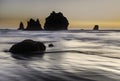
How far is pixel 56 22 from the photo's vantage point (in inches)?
7032

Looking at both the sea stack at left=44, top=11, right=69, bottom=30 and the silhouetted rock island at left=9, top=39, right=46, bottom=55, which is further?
the sea stack at left=44, top=11, right=69, bottom=30

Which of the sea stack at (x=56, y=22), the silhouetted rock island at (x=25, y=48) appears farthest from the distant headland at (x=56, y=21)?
the silhouetted rock island at (x=25, y=48)

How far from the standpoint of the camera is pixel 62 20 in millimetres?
177375

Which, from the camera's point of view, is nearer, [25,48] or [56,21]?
[25,48]

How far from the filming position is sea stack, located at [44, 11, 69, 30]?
176 m

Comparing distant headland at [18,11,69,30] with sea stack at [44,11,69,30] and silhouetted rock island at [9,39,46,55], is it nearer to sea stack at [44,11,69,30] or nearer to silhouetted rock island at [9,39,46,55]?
sea stack at [44,11,69,30]

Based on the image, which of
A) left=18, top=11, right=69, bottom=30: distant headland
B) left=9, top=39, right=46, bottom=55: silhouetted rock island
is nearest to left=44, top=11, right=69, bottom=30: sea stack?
left=18, top=11, right=69, bottom=30: distant headland

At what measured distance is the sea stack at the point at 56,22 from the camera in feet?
577

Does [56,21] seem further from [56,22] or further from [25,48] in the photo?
[25,48]

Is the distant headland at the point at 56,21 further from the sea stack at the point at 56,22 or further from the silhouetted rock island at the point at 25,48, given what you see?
the silhouetted rock island at the point at 25,48

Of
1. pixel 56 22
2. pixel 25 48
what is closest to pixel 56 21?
pixel 56 22

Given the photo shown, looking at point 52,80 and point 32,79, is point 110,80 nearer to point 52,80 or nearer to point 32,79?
point 52,80

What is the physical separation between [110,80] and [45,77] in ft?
9.69

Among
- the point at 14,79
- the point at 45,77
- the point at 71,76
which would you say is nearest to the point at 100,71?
the point at 71,76
